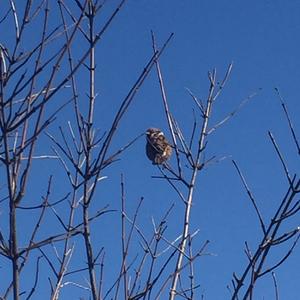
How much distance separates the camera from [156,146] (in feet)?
30.0

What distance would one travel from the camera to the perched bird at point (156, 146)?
8.23 m

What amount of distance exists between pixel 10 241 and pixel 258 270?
0.91 meters

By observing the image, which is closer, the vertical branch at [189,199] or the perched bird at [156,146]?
the vertical branch at [189,199]

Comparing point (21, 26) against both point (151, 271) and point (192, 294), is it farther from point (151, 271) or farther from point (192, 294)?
point (192, 294)

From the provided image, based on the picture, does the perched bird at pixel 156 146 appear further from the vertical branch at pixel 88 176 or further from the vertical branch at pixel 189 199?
the vertical branch at pixel 88 176

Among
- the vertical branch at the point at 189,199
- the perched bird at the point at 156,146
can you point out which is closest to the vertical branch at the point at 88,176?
the vertical branch at the point at 189,199

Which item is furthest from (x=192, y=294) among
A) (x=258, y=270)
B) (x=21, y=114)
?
(x=21, y=114)

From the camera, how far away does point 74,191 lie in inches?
154

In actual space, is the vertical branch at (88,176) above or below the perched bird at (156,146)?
below

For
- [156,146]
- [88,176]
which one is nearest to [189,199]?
[88,176]

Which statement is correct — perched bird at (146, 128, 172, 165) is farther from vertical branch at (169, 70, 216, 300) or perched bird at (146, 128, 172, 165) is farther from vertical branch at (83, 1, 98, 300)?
vertical branch at (83, 1, 98, 300)

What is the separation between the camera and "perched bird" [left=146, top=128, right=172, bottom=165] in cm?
823

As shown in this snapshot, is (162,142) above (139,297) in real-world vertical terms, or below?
above

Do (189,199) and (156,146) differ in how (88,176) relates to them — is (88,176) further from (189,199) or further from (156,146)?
(156,146)
